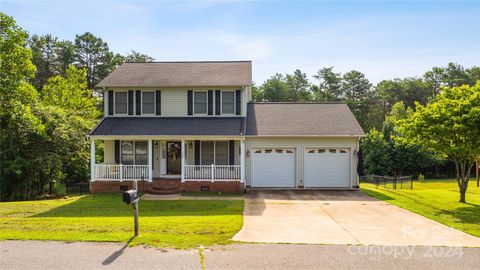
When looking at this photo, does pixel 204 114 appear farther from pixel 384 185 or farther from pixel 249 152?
pixel 384 185

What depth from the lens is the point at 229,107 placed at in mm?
20000

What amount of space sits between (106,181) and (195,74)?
24.0 ft

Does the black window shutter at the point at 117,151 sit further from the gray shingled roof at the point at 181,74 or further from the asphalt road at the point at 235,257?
the asphalt road at the point at 235,257

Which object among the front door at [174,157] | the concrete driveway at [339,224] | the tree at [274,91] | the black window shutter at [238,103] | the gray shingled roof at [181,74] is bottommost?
the concrete driveway at [339,224]

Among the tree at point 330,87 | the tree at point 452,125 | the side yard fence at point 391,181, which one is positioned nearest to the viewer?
the tree at point 452,125

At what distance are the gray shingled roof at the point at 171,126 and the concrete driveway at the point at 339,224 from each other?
12.4 ft

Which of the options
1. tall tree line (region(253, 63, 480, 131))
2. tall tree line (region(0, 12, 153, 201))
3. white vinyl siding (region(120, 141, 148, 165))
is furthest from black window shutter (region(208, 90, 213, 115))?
tall tree line (region(253, 63, 480, 131))

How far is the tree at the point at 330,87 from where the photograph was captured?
187 ft

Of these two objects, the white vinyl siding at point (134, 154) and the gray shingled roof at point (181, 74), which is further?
the gray shingled roof at point (181, 74)

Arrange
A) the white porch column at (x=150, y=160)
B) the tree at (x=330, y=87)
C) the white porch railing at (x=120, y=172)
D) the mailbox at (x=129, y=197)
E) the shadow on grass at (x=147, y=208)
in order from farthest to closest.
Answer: the tree at (x=330, y=87) → the white porch railing at (x=120, y=172) → the white porch column at (x=150, y=160) → the shadow on grass at (x=147, y=208) → the mailbox at (x=129, y=197)

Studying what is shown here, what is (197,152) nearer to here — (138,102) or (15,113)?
(138,102)

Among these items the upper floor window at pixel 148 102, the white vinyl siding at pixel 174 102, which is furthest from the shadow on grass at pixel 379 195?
the upper floor window at pixel 148 102

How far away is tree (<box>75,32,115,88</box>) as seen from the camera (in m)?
47.1

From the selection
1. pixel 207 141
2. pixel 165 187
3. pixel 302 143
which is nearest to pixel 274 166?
pixel 302 143
